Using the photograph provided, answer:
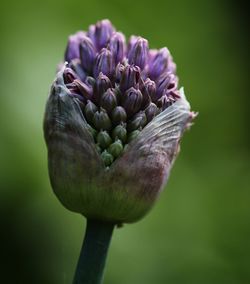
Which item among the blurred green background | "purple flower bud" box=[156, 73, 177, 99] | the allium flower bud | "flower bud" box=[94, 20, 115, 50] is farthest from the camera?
the blurred green background

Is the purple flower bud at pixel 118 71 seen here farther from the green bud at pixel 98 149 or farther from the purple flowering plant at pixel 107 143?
the green bud at pixel 98 149

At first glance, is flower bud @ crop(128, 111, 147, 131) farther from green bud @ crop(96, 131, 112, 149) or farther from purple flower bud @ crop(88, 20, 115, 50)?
purple flower bud @ crop(88, 20, 115, 50)

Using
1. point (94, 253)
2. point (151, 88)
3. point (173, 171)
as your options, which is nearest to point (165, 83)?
point (151, 88)

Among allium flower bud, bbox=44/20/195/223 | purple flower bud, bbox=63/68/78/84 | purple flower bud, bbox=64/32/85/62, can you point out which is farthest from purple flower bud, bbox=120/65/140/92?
purple flower bud, bbox=64/32/85/62

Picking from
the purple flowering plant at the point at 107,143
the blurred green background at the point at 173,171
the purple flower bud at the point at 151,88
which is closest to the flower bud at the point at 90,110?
the purple flowering plant at the point at 107,143

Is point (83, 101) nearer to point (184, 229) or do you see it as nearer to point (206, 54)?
point (184, 229)

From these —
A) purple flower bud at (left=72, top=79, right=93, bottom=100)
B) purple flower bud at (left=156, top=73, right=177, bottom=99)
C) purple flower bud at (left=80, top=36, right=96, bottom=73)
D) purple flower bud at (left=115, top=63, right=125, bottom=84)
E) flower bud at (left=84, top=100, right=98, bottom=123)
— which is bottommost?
flower bud at (left=84, top=100, right=98, bottom=123)

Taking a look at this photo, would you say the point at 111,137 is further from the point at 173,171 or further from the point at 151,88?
the point at 173,171

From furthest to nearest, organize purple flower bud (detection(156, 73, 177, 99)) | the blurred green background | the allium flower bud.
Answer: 1. the blurred green background
2. purple flower bud (detection(156, 73, 177, 99))
3. the allium flower bud
